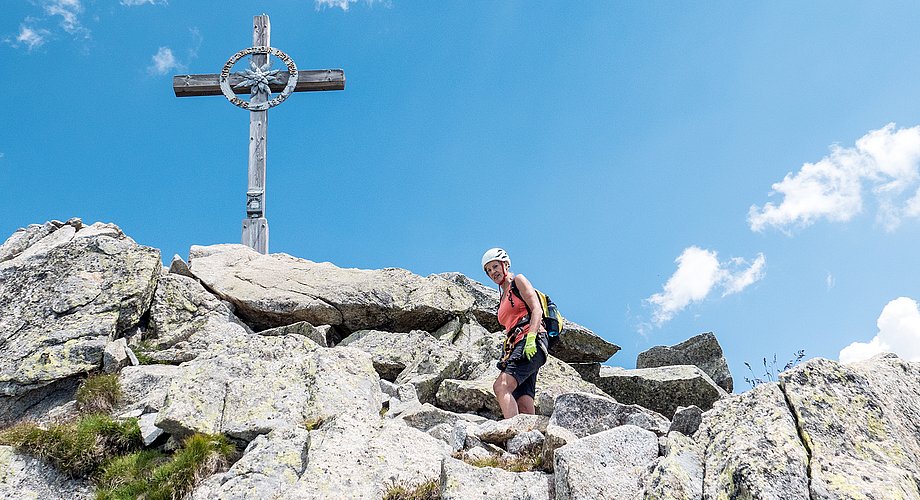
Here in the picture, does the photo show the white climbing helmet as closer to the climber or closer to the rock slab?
the climber

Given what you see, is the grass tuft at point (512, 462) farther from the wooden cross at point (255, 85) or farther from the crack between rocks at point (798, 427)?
the wooden cross at point (255, 85)

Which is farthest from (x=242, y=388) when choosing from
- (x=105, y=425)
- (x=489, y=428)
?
(x=489, y=428)

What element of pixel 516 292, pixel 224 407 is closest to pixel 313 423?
pixel 224 407

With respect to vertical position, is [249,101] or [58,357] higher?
[249,101]

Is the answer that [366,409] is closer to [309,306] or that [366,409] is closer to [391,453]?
[391,453]

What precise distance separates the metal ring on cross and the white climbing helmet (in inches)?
607

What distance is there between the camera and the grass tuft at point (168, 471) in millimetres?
9680

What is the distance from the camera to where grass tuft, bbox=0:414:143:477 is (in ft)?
35.3

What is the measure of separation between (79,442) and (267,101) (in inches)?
651

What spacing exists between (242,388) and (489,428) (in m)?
4.19

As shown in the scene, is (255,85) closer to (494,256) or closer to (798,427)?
(494,256)

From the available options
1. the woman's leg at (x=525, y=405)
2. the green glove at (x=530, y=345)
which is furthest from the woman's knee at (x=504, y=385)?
the woman's leg at (x=525, y=405)

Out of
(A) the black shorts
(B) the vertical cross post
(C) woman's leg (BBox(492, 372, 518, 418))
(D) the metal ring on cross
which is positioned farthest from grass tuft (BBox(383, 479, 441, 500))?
(D) the metal ring on cross

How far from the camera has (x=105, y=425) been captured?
11164 millimetres
